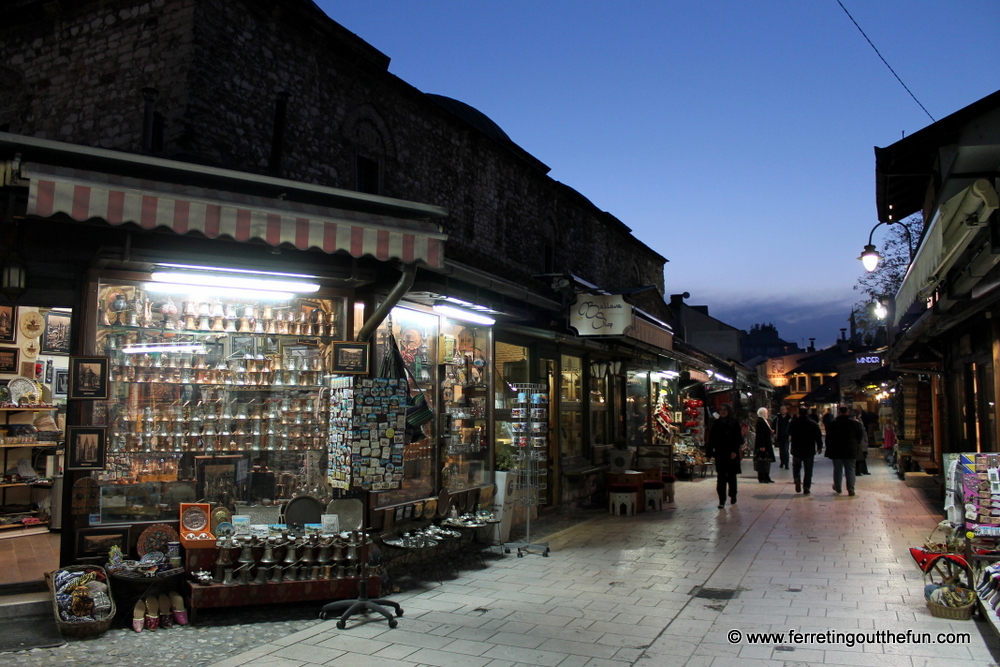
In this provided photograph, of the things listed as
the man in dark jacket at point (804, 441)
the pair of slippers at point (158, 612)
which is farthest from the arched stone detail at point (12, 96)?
the man in dark jacket at point (804, 441)

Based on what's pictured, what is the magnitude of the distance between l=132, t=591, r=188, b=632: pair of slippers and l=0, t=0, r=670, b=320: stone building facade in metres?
4.08

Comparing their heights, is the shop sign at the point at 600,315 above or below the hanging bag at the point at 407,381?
above

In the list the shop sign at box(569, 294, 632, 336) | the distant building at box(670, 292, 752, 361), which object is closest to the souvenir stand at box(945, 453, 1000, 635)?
the shop sign at box(569, 294, 632, 336)

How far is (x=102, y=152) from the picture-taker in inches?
209

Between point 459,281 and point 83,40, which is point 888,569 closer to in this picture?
point 459,281

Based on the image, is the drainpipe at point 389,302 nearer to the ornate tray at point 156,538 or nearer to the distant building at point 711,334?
the ornate tray at point 156,538

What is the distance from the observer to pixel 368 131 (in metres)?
11.0

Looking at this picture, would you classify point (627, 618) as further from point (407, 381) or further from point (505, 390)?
point (505, 390)

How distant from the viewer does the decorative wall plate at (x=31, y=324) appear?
1034 cm

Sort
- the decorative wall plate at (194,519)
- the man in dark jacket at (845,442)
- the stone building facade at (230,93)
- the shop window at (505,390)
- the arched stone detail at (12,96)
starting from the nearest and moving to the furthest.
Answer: the decorative wall plate at (194,519) → the stone building facade at (230,93) → the arched stone detail at (12,96) → the shop window at (505,390) → the man in dark jacket at (845,442)

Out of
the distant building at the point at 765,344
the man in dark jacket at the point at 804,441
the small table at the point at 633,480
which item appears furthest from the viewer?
the distant building at the point at 765,344

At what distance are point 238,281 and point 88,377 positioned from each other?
1.51 meters

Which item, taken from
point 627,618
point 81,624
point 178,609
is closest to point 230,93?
point 178,609

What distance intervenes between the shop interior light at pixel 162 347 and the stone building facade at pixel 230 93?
72.0 inches
